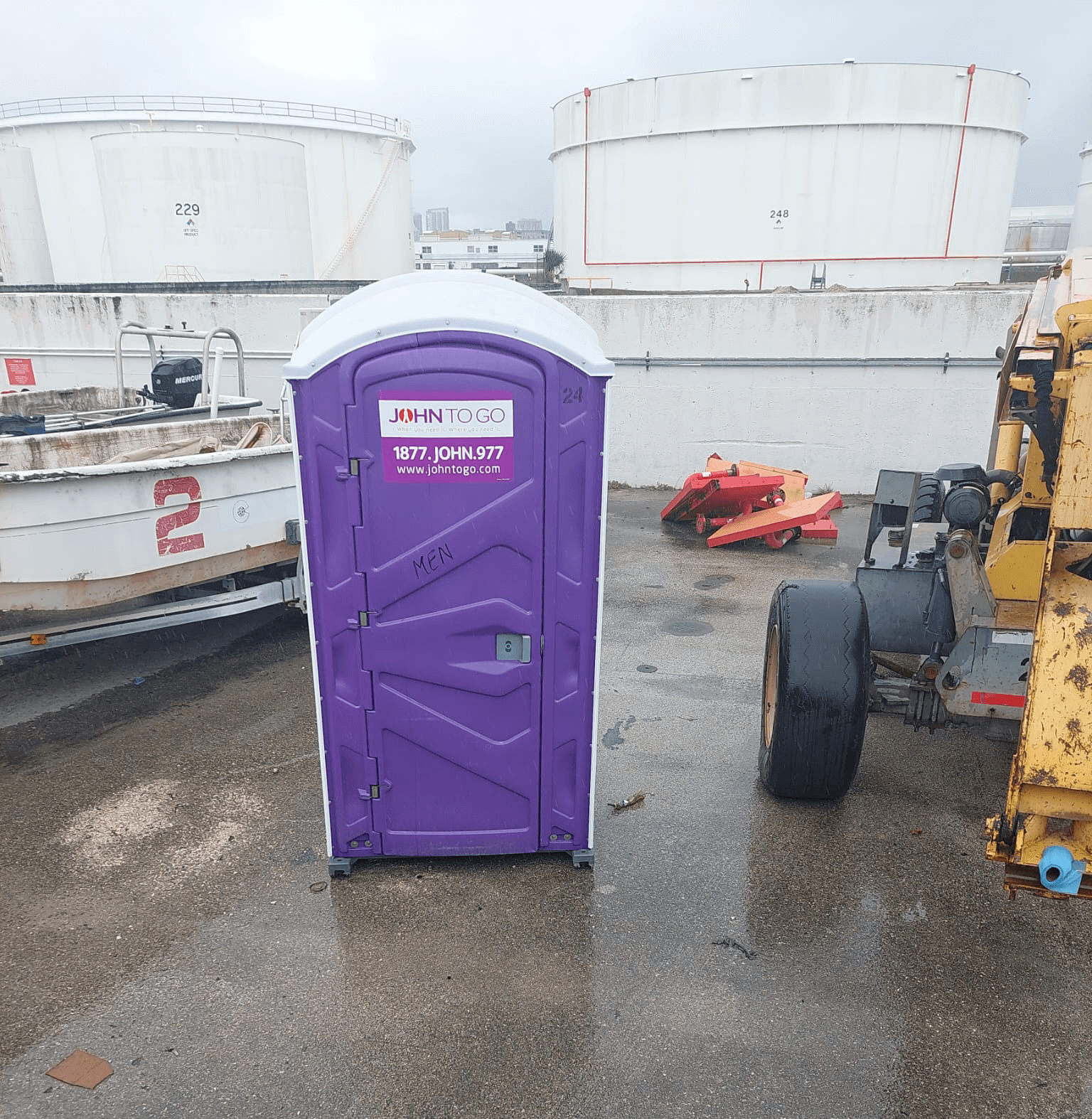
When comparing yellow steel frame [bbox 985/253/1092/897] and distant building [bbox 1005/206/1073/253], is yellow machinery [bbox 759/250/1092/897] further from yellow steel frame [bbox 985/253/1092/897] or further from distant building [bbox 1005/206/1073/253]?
distant building [bbox 1005/206/1073/253]

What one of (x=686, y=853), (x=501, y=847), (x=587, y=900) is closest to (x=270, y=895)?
(x=501, y=847)

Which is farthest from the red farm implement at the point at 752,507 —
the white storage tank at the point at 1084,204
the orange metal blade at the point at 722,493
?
the white storage tank at the point at 1084,204

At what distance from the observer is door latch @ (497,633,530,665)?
3445mm

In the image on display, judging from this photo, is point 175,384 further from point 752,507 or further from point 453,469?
point 752,507

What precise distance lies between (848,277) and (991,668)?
1735cm

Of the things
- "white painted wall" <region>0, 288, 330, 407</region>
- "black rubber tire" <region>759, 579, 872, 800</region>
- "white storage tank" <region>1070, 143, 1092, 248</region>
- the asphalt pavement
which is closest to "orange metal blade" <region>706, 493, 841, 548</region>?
the asphalt pavement

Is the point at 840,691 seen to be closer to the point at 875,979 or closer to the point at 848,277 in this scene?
the point at 875,979

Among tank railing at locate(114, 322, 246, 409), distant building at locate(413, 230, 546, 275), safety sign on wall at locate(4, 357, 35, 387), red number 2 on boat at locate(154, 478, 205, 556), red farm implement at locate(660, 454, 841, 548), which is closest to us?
red number 2 on boat at locate(154, 478, 205, 556)

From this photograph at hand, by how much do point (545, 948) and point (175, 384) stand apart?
6.74 metres

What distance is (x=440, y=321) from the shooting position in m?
3.04

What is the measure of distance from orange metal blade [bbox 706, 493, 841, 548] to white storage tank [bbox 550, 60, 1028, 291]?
1032 centimetres

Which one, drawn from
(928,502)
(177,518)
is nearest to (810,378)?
(928,502)

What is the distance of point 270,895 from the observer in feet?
11.8

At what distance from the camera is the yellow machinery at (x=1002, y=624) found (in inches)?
98.3
